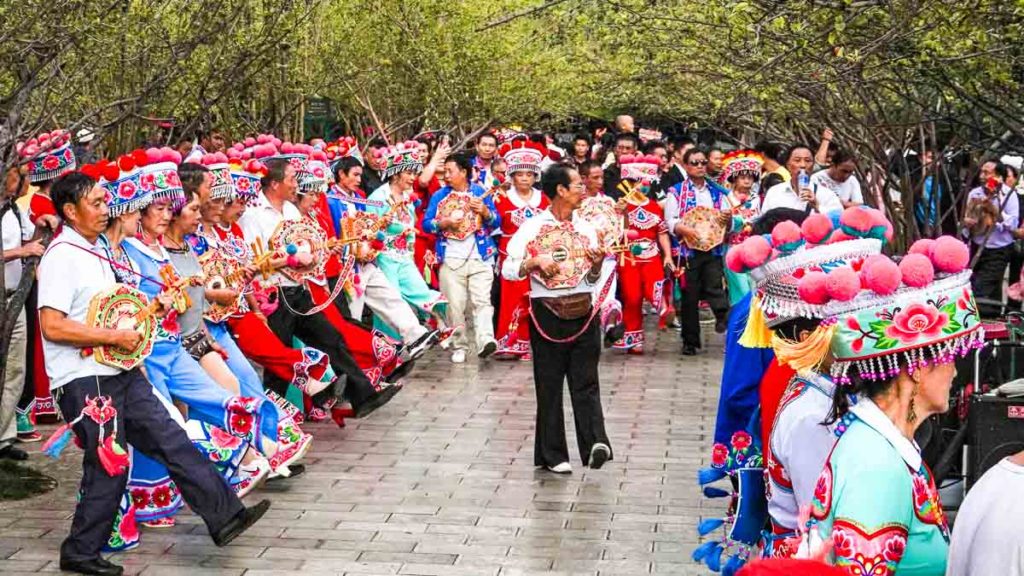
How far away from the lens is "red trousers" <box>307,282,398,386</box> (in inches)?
428

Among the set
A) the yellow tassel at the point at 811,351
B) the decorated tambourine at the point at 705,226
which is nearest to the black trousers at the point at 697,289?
the decorated tambourine at the point at 705,226

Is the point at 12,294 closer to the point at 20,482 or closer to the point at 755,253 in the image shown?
the point at 20,482

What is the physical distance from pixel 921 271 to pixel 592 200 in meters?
6.13

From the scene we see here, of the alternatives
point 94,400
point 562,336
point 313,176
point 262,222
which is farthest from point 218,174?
point 94,400

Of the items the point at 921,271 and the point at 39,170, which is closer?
the point at 921,271

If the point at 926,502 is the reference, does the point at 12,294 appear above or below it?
below

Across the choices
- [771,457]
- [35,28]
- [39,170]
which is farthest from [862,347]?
[39,170]

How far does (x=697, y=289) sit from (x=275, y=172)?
5.10 m

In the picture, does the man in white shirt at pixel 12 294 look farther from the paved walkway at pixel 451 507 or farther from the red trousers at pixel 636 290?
the red trousers at pixel 636 290

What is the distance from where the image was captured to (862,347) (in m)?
4.07

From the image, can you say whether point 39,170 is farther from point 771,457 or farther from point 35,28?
point 771,457

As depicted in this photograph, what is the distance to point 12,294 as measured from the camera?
955cm

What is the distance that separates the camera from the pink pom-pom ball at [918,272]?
13.3 feet

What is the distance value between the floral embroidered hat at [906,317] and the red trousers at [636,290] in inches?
393
